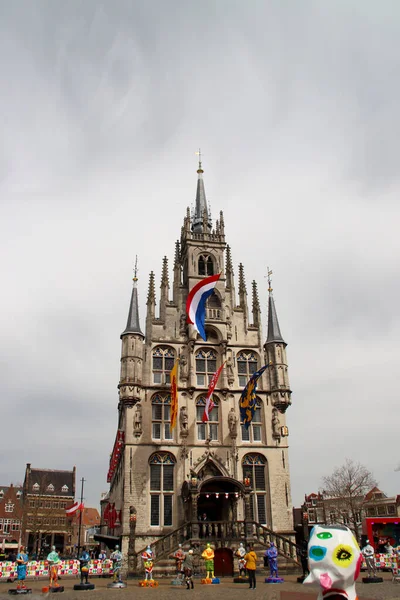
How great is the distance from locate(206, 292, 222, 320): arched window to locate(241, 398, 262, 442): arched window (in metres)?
7.03

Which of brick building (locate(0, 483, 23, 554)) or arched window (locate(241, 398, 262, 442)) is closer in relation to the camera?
arched window (locate(241, 398, 262, 442))

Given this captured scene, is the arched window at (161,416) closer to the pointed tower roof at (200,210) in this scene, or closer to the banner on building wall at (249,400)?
the banner on building wall at (249,400)

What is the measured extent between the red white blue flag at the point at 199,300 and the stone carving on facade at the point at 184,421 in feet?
18.0

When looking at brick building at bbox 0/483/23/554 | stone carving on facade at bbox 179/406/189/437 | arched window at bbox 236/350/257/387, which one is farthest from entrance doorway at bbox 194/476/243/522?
brick building at bbox 0/483/23/554

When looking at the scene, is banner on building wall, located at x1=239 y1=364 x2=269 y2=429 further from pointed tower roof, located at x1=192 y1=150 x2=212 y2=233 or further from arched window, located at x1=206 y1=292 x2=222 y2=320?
pointed tower roof, located at x1=192 y1=150 x2=212 y2=233

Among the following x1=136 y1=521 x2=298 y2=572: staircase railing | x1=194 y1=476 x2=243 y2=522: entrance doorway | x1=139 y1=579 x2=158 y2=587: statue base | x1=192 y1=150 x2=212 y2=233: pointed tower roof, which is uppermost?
x1=192 y1=150 x2=212 y2=233: pointed tower roof

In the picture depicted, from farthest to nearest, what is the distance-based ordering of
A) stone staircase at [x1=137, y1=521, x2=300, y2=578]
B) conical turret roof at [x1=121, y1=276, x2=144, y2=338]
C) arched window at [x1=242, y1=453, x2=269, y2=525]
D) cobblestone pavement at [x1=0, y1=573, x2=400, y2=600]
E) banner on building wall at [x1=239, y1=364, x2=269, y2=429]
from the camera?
conical turret roof at [x1=121, y1=276, x2=144, y2=338] < arched window at [x1=242, y1=453, x2=269, y2=525] < banner on building wall at [x1=239, y1=364, x2=269, y2=429] < stone staircase at [x1=137, y1=521, x2=300, y2=578] < cobblestone pavement at [x1=0, y1=573, x2=400, y2=600]

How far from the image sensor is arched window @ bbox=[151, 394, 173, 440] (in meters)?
34.5

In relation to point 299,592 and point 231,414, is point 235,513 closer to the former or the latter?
point 231,414

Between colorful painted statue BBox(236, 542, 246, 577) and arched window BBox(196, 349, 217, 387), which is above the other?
arched window BBox(196, 349, 217, 387)

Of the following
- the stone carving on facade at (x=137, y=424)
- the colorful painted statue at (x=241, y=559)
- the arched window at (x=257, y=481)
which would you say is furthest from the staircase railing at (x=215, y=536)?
the stone carving on facade at (x=137, y=424)

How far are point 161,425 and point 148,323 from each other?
7.56 meters

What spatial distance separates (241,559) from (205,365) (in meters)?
13.9

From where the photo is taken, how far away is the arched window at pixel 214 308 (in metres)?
38.8
